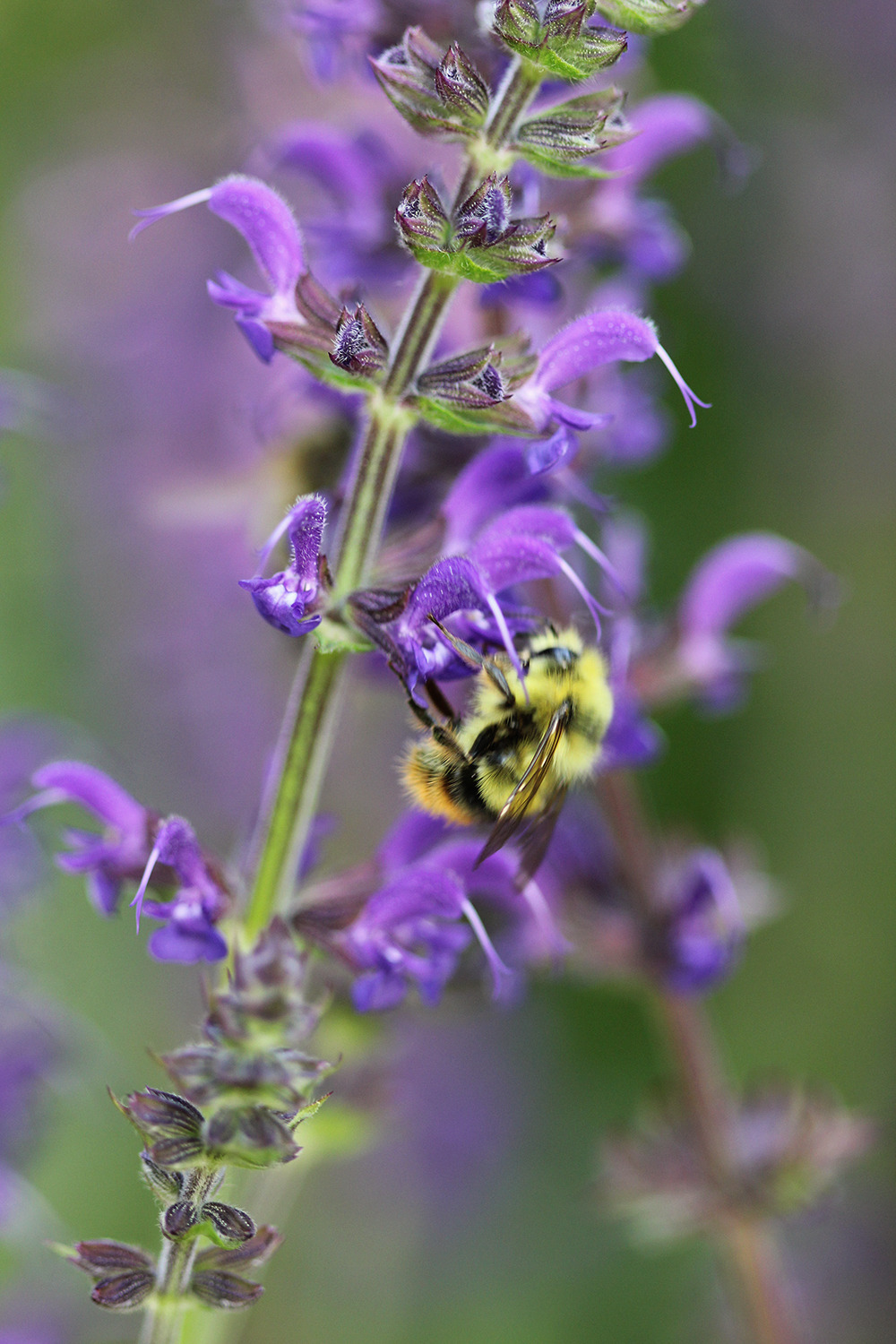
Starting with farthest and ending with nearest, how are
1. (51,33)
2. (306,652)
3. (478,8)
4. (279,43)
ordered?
1. (51,33)
2. (279,43)
3. (478,8)
4. (306,652)

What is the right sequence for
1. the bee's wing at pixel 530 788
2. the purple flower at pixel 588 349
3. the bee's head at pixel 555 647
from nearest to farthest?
the purple flower at pixel 588 349 → the bee's wing at pixel 530 788 → the bee's head at pixel 555 647

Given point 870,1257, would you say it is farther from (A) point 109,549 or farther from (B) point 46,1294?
(A) point 109,549

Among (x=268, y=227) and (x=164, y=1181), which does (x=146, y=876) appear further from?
(x=268, y=227)

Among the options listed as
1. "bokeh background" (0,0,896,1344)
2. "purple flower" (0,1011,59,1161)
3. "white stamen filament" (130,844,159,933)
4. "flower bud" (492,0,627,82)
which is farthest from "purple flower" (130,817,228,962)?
"bokeh background" (0,0,896,1344)

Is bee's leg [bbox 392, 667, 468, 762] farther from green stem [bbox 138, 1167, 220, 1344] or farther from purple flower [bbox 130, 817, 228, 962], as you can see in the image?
green stem [bbox 138, 1167, 220, 1344]

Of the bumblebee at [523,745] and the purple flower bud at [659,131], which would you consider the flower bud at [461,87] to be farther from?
the purple flower bud at [659,131]

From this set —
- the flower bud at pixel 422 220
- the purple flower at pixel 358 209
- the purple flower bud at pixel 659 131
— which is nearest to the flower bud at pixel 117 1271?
the flower bud at pixel 422 220

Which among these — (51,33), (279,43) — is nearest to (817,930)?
(279,43)
